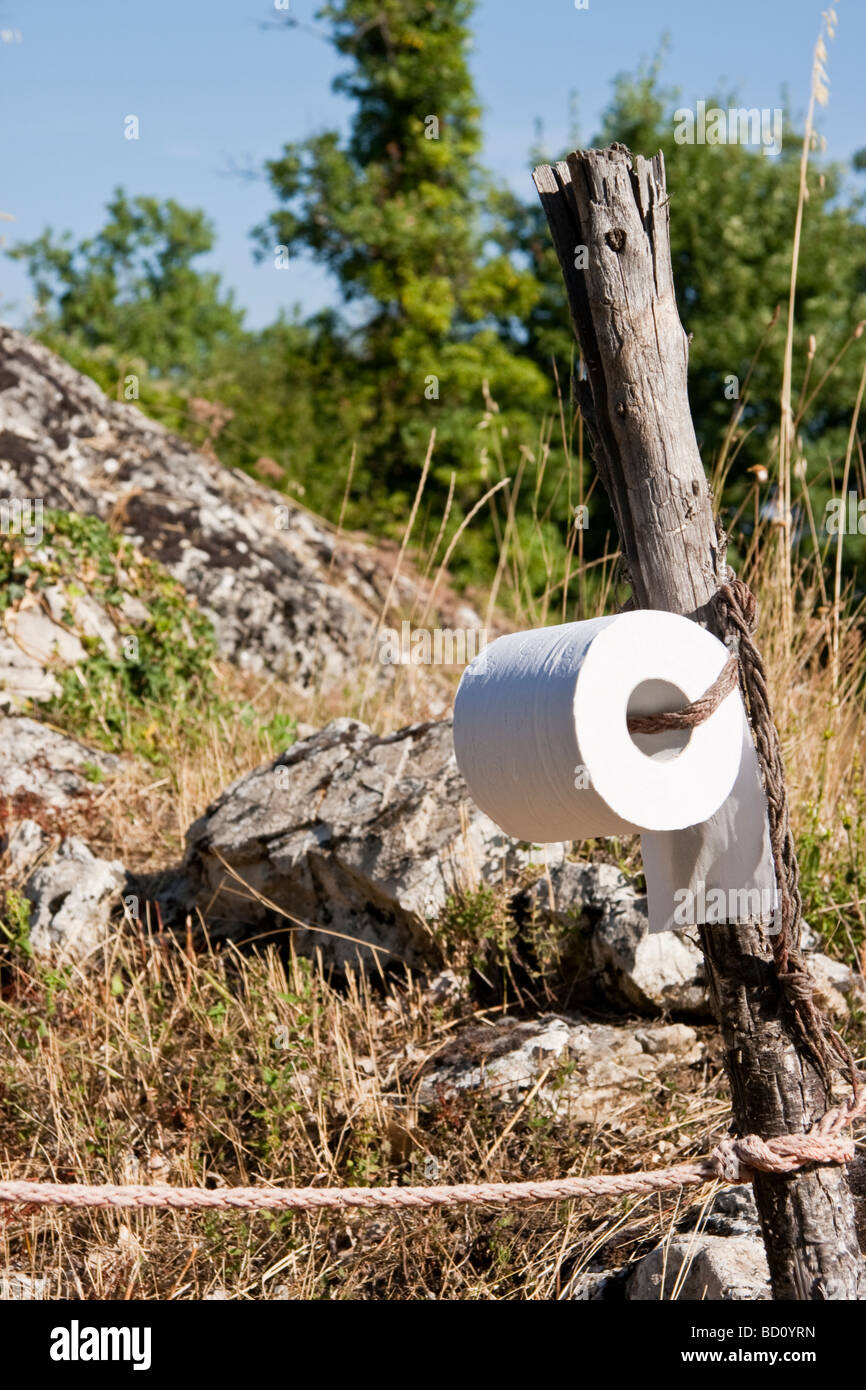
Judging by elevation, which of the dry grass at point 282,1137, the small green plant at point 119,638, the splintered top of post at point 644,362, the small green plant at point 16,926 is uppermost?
the splintered top of post at point 644,362

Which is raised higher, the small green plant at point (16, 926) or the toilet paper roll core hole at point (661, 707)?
the toilet paper roll core hole at point (661, 707)

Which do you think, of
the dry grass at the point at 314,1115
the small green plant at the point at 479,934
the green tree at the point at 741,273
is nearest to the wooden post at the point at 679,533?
the dry grass at the point at 314,1115

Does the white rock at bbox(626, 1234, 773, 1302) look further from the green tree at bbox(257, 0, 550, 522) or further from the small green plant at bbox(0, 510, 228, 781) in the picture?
the green tree at bbox(257, 0, 550, 522)

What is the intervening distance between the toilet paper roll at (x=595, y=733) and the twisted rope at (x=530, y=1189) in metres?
0.63

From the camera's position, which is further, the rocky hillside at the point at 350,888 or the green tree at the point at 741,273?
the green tree at the point at 741,273

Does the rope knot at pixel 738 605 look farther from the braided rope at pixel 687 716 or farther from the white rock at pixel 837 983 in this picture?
the white rock at pixel 837 983

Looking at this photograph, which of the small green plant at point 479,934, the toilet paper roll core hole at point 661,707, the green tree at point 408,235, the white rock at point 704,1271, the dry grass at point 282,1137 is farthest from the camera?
the green tree at point 408,235

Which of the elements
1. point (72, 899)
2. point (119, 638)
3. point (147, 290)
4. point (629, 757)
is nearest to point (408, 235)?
point (119, 638)

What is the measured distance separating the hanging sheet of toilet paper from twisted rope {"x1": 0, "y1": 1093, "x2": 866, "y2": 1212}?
388mm

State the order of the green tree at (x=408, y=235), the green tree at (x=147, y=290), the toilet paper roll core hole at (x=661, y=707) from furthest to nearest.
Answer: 1. the green tree at (x=147, y=290)
2. the green tree at (x=408, y=235)
3. the toilet paper roll core hole at (x=661, y=707)

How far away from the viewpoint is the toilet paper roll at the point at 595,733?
1.60 m

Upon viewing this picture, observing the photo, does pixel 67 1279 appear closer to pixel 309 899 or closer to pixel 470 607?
pixel 309 899
